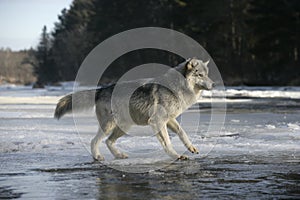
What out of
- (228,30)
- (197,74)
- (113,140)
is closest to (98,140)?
(113,140)

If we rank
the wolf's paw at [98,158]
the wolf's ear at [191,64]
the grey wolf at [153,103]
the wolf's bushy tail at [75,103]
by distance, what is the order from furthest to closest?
the wolf's bushy tail at [75,103], the wolf's ear at [191,64], the grey wolf at [153,103], the wolf's paw at [98,158]

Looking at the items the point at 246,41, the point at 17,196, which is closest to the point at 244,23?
the point at 246,41

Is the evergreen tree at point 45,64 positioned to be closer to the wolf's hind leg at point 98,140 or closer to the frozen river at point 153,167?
the frozen river at point 153,167

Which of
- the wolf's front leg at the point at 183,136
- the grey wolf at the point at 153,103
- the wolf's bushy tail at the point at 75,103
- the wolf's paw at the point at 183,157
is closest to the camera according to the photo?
the wolf's paw at the point at 183,157

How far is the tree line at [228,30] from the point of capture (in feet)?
160

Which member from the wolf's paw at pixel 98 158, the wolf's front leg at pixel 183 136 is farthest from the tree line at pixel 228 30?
the wolf's paw at pixel 98 158

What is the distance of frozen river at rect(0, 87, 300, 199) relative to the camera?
6.34m

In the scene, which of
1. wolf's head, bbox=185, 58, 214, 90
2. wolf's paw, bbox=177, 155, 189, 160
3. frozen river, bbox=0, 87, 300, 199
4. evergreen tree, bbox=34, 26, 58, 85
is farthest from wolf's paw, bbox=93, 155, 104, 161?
evergreen tree, bbox=34, 26, 58, 85

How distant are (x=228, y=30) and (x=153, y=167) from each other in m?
50.7

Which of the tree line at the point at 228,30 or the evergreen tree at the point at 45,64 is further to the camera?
the evergreen tree at the point at 45,64

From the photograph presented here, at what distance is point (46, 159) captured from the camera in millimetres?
9273

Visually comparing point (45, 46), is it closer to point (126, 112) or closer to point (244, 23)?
point (244, 23)

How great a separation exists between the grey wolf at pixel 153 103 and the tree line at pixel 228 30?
36444 millimetres

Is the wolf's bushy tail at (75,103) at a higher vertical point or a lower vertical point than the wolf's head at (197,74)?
lower
